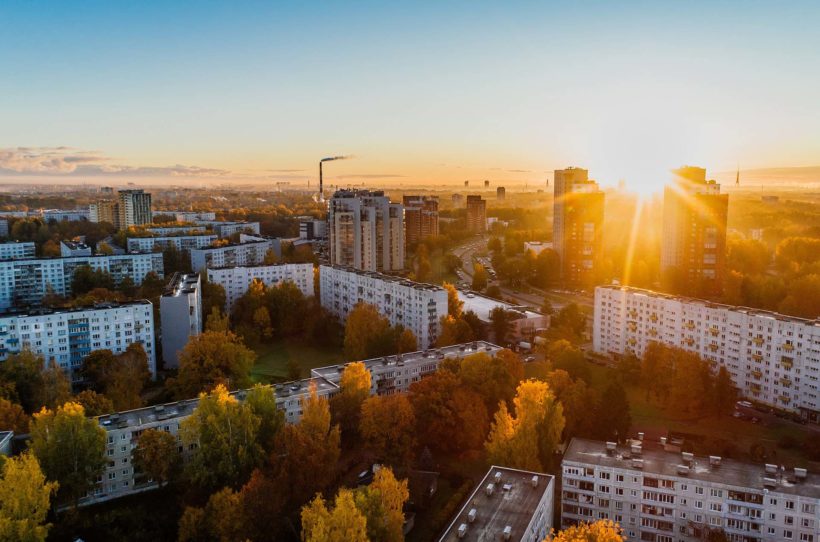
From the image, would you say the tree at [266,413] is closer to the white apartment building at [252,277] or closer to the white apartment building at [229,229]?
the white apartment building at [252,277]

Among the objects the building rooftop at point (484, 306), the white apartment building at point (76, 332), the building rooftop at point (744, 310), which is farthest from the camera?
the building rooftop at point (484, 306)

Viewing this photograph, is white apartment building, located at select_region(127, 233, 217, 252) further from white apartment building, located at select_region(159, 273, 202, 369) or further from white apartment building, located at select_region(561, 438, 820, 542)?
white apartment building, located at select_region(561, 438, 820, 542)

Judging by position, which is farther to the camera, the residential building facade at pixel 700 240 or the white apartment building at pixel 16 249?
the white apartment building at pixel 16 249

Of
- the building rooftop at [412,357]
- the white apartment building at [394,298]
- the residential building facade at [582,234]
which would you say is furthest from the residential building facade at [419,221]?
the building rooftop at [412,357]

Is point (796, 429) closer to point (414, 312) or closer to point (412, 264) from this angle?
point (414, 312)

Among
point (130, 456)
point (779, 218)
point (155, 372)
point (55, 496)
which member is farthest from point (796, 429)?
point (779, 218)

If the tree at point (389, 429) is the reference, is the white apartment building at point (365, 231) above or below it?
above

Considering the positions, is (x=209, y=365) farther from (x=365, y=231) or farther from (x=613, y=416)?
(x=365, y=231)
